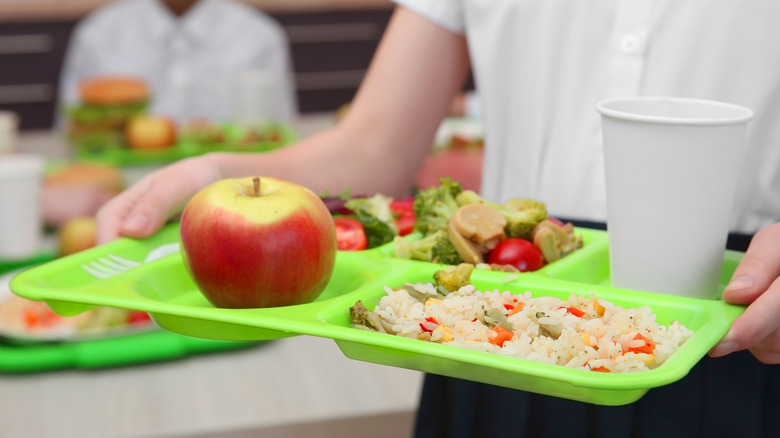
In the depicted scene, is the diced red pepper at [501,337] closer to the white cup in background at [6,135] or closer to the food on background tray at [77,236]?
the food on background tray at [77,236]

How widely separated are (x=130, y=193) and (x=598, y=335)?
0.70m

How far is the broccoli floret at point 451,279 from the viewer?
1074 mm

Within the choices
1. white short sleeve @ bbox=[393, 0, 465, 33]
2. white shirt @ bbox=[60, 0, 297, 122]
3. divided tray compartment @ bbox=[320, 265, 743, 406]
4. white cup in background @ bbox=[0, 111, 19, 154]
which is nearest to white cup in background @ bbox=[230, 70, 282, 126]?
white cup in background @ bbox=[0, 111, 19, 154]

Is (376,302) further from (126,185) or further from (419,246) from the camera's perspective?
(126,185)

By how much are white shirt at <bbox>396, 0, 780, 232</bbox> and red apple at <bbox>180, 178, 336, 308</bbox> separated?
527 mm

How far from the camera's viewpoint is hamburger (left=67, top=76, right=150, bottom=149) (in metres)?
3.20

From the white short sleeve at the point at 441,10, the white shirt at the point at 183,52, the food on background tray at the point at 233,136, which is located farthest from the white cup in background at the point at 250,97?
the white short sleeve at the point at 441,10

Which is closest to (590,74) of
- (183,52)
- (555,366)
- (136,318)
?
(555,366)

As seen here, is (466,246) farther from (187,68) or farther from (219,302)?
(187,68)

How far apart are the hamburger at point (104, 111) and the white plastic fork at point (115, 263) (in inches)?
80.3

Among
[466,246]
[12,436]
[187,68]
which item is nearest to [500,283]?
[466,246]

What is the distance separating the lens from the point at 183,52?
506 centimetres

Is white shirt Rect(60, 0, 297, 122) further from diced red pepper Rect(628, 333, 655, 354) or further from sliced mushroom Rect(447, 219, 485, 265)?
diced red pepper Rect(628, 333, 655, 354)

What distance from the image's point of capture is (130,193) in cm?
129
